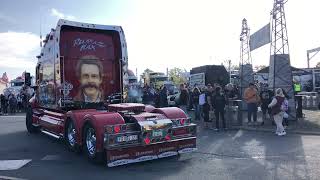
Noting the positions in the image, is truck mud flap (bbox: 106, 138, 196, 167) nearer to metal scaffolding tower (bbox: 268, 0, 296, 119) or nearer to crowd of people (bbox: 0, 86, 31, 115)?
metal scaffolding tower (bbox: 268, 0, 296, 119)

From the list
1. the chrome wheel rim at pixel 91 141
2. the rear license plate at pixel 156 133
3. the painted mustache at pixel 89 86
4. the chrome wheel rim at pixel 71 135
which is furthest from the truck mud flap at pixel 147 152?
the painted mustache at pixel 89 86

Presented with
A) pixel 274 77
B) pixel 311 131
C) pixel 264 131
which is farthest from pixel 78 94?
pixel 274 77

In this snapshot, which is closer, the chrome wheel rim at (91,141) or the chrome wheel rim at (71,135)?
the chrome wheel rim at (91,141)

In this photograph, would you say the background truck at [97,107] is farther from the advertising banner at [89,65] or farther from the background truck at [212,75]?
the background truck at [212,75]

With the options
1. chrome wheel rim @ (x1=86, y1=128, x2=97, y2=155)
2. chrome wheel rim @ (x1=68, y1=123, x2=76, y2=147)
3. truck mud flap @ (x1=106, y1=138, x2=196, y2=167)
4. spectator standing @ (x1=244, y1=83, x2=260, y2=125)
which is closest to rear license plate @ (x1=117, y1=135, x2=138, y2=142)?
truck mud flap @ (x1=106, y1=138, x2=196, y2=167)

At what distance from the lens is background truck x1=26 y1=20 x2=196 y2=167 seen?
350 inches

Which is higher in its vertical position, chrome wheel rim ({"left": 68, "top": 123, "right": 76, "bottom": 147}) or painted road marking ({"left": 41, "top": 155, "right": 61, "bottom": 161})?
chrome wheel rim ({"left": 68, "top": 123, "right": 76, "bottom": 147})

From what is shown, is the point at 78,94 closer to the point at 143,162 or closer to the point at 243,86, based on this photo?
the point at 143,162

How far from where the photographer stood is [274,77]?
59.4ft

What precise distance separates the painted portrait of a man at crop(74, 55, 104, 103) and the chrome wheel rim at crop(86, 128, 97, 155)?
278cm

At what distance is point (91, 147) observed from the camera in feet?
31.0

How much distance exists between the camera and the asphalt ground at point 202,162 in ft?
26.7

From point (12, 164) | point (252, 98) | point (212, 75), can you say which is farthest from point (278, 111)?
point (212, 75)

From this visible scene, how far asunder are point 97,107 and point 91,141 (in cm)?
302
